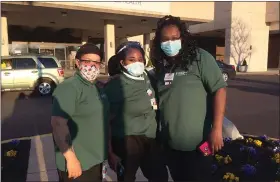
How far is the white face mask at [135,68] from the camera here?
2.54 metres

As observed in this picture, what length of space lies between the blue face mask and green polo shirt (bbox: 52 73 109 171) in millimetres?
624

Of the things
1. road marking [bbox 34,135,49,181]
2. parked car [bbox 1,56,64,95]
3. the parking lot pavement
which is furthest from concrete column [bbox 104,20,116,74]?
road marking [bbox 34,135,49,181]

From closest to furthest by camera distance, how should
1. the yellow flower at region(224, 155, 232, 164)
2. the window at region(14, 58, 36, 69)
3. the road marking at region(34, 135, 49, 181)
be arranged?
the road marking at region(34, 135, 49, 181) < the yellow flower at region(224, 155, 232, 164) < the window at region(14, 58, 36, 69)

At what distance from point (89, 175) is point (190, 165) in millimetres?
812

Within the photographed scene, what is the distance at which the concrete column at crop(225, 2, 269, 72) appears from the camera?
30859mm

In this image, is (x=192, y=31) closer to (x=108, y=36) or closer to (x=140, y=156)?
(x=108, y=36)

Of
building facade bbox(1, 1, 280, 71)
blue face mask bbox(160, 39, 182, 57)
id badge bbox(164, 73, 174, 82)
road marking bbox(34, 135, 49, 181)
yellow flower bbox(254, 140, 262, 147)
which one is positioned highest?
building facade bbox(1, 1, 280, 71)

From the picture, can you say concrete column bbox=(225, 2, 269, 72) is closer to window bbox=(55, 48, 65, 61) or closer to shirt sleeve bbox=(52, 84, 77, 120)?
window bbox=(55, 48, 65, 61)

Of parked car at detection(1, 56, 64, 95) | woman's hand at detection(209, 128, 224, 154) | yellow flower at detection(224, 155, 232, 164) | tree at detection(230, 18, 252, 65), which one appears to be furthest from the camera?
tree at detection(230, 18, 252, 65)

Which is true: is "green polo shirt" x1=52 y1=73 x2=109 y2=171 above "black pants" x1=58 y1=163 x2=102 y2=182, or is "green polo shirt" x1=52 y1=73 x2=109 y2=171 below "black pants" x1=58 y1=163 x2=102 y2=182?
above

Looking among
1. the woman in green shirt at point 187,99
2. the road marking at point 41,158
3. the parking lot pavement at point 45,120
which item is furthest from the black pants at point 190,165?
the road marking at point 41,158

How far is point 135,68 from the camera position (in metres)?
2.55

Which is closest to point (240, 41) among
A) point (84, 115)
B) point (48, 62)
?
point (48, 62)

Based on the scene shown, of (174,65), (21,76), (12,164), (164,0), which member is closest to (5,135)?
(12,164)
